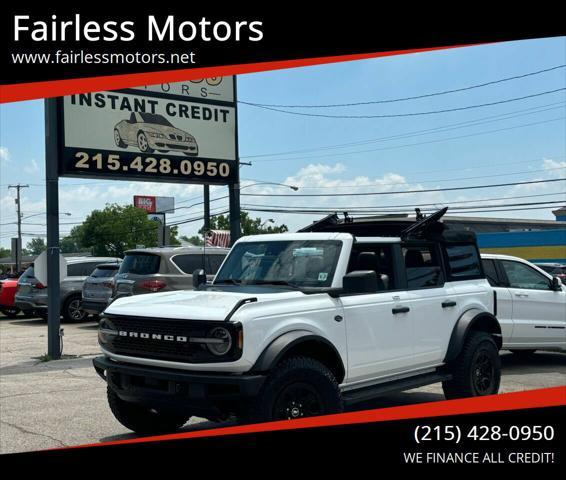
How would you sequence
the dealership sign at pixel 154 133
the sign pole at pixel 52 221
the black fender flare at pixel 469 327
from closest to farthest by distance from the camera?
the black fender flare at pixel 469 327
the sign pole at pixel 52 221
the dealership sign at pixel 154 133

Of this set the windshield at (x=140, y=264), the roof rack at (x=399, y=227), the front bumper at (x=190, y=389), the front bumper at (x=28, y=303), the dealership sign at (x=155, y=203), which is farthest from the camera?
the dealership sign at (x=155, y=203)

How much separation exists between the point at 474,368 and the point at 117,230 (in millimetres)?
97581

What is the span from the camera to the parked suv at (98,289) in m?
17.1

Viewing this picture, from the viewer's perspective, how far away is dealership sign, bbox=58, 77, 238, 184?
1320 cm

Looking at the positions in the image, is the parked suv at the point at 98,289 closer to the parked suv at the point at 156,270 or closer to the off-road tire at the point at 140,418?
the parked suv at the point at 156,270

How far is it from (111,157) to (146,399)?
9026mm

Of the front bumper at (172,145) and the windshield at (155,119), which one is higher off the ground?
the windshield at (155,119)

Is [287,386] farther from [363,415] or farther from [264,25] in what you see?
[264,25]

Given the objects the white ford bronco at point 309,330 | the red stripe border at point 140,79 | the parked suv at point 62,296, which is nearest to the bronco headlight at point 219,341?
the white ford bronco at point 309,330

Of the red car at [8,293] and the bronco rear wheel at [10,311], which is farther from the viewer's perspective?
the bronco rear wheel at [10,311]

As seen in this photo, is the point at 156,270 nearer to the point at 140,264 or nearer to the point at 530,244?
the point at 140,264

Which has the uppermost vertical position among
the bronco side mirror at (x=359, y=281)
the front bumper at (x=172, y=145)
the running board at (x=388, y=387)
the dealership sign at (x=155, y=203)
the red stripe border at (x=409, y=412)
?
the dealership sign at (x=155, y=203)

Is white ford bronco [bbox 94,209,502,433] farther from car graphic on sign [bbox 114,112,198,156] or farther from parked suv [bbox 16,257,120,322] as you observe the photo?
parked suv [bbox 16,257,120,322]

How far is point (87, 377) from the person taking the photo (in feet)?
33.3
